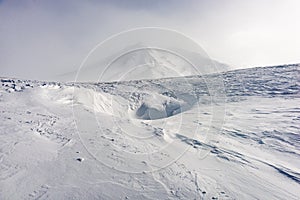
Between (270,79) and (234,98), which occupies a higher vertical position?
(270,79)

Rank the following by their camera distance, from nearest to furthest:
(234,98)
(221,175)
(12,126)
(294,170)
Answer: (221,175)
(294,170)
(12,126)
(234,98)

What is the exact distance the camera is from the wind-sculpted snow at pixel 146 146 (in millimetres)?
6234

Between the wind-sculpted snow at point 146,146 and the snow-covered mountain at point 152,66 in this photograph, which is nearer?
the wind-sculpted snow at point 146,146

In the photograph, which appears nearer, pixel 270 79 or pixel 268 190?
pixel 268 190

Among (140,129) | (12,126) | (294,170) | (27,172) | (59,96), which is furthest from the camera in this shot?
(59,96)

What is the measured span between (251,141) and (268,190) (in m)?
3.64

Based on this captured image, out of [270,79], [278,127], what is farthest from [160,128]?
[270,79]

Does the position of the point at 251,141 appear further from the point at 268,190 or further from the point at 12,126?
the point at 12,126

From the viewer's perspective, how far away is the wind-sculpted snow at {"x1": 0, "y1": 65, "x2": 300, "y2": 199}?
6.23 metres

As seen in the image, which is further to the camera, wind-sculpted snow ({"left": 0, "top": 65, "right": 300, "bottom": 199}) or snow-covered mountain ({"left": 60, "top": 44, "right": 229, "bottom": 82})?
snow-covered mountain ({"left": 60, "top": 44, "right": 229, "bottom": 82})

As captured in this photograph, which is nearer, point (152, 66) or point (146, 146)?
point (146, 146)

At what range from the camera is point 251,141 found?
398 inches

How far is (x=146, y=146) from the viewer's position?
350 inches

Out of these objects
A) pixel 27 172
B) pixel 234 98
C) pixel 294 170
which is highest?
pixel 234 98
